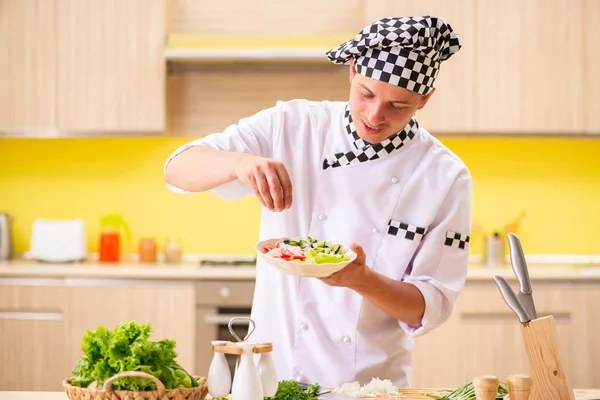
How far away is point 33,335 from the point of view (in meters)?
3.79

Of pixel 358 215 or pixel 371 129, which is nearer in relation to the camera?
pixel 371 129

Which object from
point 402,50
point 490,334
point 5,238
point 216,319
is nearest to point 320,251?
point 402,50

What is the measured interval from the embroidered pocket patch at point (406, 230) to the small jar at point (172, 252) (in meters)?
2.33

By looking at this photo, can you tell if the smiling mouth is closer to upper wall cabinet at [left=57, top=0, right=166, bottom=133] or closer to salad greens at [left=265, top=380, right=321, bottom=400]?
salad greens at [left=265, top=380, right=321, bottom=400]

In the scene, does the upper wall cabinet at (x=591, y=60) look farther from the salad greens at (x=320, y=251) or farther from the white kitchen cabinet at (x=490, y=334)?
the salad greens at (x=320, y=251)

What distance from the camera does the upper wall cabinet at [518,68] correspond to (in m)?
4.04

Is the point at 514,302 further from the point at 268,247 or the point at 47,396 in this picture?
the point at 47,396

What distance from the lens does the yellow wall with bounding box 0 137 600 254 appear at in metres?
4.36

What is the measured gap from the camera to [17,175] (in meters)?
4.43

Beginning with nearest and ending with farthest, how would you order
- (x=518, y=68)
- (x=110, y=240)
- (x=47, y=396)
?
1. (x=47, y=396)
2. (x=518, y=68)
3. (x=110, y=240)

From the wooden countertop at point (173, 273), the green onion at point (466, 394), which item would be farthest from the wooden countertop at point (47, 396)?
the wooden countertop at point (173, 273)

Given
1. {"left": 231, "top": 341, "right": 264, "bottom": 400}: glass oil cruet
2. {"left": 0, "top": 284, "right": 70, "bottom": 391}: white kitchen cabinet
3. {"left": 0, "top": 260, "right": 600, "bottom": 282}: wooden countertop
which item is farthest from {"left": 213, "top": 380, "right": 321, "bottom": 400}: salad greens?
{"left": 0, "top": 284, "right": 70, "bottom": 391}: white kitchen cabinet

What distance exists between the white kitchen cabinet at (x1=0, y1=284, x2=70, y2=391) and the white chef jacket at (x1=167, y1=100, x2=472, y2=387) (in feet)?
6.40

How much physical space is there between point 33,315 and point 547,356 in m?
2.80
